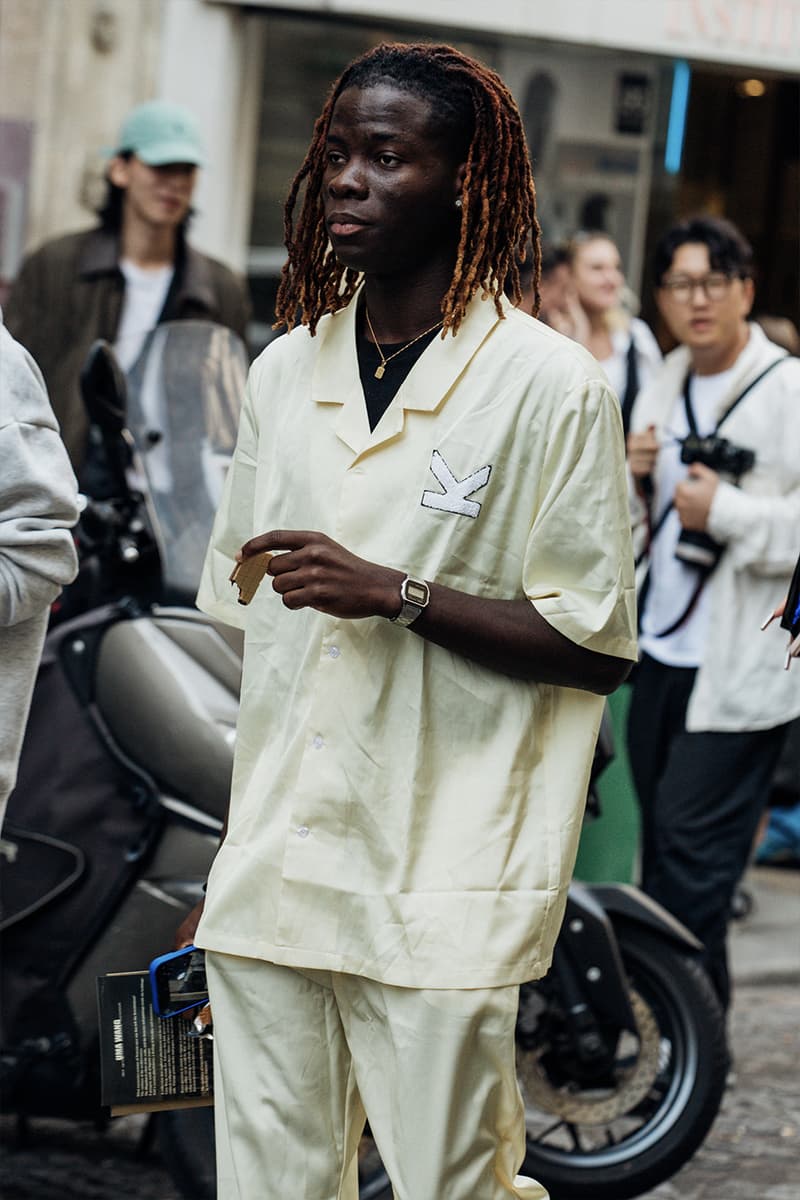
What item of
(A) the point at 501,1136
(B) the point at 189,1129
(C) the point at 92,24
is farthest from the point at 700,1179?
(C) the point at 92,24

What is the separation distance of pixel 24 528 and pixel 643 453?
2775 millimetres

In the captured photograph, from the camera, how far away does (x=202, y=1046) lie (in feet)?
10.4

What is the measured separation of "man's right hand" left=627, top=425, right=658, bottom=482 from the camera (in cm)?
565

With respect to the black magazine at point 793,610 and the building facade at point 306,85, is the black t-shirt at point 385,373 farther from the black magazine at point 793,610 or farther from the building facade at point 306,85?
the building facade at point 306,85

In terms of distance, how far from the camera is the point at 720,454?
5543 millimetres

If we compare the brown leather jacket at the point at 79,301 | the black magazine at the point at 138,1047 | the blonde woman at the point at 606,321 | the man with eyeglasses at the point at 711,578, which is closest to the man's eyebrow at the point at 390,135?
the black magazine at the point at 138,1047

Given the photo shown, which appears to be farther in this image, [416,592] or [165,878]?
[165,878]

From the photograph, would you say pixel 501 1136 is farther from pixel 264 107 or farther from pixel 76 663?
pixel 264 107

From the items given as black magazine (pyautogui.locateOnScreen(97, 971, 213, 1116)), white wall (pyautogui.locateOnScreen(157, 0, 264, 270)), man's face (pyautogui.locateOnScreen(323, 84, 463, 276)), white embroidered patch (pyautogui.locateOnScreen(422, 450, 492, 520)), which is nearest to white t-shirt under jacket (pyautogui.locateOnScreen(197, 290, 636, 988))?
white embroidered patch (pyautogui.locateOnScreen(422, 450, 492, 520))

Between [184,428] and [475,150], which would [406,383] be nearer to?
[475,150]

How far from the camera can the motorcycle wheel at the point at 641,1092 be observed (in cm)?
436

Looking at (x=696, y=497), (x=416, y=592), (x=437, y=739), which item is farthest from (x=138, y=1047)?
(x=696, y=497)

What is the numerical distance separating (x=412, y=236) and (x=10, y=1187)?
98.3 inches

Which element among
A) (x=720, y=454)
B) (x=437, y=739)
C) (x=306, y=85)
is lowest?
(x=437, y=739)
